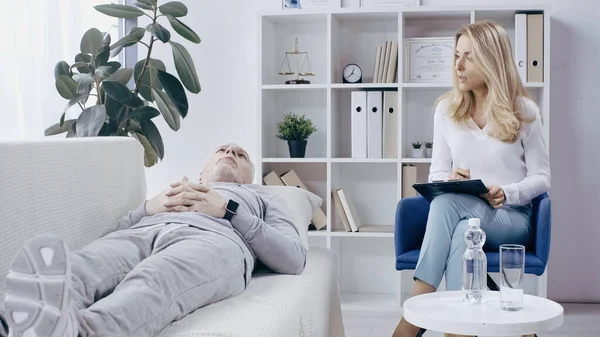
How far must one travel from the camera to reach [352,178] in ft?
14.4

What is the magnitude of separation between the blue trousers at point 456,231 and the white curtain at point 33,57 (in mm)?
1686

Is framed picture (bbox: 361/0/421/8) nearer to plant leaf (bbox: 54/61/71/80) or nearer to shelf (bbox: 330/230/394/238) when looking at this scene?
shelf (bbox: 330/230/394/238)

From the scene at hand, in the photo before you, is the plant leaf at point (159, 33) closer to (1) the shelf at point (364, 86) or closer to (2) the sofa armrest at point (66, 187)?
(2) the sofa armrest at point (66, 187)

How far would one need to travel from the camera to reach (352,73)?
421 cm

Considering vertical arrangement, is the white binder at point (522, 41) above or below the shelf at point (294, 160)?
above

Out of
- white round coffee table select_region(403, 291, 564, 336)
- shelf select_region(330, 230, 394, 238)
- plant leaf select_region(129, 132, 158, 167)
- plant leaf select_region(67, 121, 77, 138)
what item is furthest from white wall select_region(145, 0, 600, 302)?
white round coffee table select_region(403, 291, 564, 336)

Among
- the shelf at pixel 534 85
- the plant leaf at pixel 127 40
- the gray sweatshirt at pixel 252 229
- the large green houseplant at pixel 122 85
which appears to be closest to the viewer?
the gray sweatshirt at pixel 252 229

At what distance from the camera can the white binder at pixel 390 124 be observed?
4074 mm

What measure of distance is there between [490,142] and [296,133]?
1312mm

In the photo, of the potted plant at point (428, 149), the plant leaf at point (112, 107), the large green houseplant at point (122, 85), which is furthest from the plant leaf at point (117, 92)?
the potted plant at point (428, 149)

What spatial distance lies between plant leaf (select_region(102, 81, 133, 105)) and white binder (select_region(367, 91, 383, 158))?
1317mm

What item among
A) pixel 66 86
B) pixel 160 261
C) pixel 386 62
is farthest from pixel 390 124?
pixel 160 261

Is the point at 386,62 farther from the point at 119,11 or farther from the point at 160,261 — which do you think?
the point at 160,261

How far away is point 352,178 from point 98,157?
214 cm
